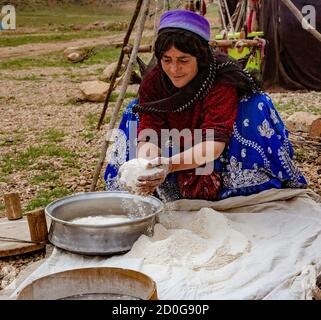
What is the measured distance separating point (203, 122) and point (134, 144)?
1.60 feet

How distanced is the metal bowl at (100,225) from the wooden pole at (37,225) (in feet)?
0.27

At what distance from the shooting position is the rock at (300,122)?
5418 mm

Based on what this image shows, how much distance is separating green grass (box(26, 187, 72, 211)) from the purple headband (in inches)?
67.2

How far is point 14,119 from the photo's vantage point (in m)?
7.01

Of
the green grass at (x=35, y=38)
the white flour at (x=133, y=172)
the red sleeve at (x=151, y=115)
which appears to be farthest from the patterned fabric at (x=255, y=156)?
the green grass at (x=35, y=38)

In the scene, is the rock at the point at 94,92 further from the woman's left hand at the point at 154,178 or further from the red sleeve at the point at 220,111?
the woman's left hand at the point at 154,178

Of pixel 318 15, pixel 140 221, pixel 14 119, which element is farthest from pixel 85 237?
pixel 318 15

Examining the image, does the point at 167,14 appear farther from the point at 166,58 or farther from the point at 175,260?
the point at 175,260

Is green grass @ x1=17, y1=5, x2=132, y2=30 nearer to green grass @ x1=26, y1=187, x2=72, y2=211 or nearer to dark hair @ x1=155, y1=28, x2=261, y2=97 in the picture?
green grass @ x1=26, y1=187, x2=72, y2=211

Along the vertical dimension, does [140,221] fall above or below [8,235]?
above

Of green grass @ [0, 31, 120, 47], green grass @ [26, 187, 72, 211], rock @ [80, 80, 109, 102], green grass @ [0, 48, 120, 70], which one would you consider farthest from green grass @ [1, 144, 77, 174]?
green grass @ [0, 31, 120, 47]

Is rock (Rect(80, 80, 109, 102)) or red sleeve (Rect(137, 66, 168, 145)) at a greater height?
red sleeve (Rect(137, 66, 168, 145))

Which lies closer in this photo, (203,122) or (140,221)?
(140,221)

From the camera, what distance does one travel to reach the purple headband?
103 inches
